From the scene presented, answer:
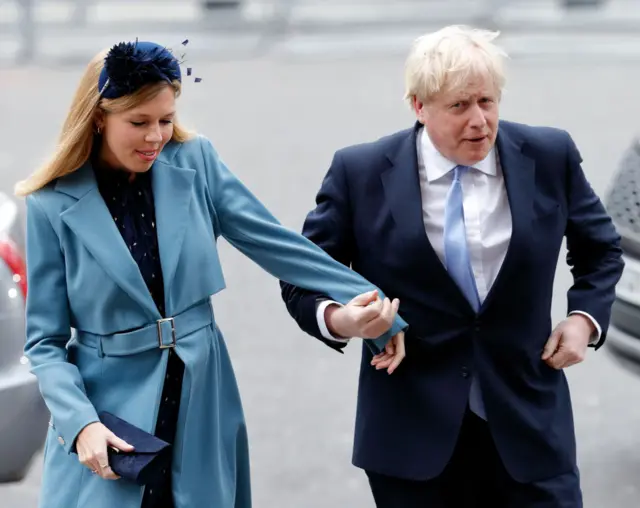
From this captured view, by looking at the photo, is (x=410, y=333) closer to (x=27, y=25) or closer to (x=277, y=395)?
(x=277, y=395)

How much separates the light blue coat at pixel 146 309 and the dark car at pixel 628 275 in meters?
2.36

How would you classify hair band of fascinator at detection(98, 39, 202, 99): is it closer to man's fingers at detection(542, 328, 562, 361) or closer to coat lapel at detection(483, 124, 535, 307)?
coat lapel at detection(483, 124, 535, 307)

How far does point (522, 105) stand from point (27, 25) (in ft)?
24.0

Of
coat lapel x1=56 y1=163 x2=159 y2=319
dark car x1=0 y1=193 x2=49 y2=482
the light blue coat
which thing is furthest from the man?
dark car x1=0 y1=193 x2=49 y2=482

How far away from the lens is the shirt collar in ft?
11.7

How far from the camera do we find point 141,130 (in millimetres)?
3279

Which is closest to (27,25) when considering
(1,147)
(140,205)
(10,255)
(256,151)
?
(1,147)

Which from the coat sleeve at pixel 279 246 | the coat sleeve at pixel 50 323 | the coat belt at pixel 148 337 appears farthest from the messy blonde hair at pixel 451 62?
the coat sleeve at pixel 50 323

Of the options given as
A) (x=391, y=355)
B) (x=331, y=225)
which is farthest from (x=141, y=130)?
(x=391, y=355)

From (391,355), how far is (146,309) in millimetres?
590

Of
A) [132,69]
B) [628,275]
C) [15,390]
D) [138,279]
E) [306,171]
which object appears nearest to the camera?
[132,69]

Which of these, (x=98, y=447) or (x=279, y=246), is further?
(x=279, y=246)

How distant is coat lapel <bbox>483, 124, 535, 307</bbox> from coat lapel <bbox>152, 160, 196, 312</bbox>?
0.74m

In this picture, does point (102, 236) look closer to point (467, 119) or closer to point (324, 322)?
point (324, 322)
